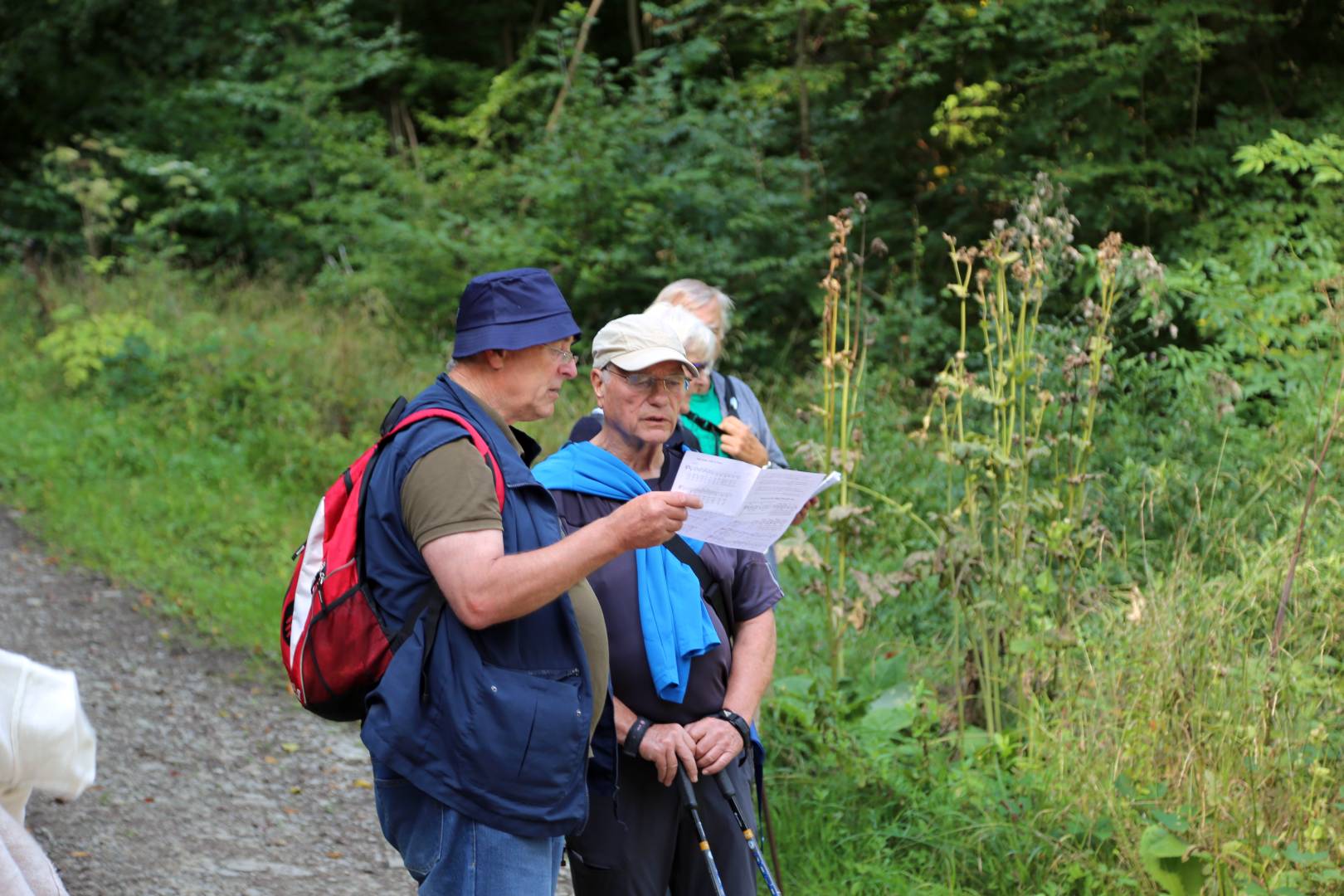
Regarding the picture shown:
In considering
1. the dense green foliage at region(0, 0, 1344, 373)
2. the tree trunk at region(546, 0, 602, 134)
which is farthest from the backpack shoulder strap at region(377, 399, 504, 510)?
the tree trunk at region(546, 0, 602, 134)

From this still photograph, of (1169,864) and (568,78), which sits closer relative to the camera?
(1169,864)

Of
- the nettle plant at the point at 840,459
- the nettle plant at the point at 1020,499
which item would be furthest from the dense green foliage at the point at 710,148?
the nettle plant at the point at 840,459

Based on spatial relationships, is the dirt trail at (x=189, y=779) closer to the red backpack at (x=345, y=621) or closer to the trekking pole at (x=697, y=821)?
the trekking pole at (x=697, y=821)

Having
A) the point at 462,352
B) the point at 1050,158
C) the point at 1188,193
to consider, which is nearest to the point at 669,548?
the point at 462,352

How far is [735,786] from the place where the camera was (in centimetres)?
311

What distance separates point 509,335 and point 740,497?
545 millimetres

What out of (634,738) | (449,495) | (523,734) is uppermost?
(449,495)

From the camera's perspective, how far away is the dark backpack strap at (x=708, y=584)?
3.13m

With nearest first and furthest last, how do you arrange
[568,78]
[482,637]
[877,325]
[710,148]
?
[482,637] < [877,325] < [710,148] < [568,78]

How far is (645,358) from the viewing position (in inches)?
120

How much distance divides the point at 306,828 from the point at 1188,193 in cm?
799

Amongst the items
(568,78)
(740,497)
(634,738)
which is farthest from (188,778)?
(568,78)

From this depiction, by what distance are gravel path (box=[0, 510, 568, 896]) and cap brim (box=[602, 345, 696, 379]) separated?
2.43 metres

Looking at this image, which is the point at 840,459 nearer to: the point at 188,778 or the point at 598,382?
the point at 598,382
